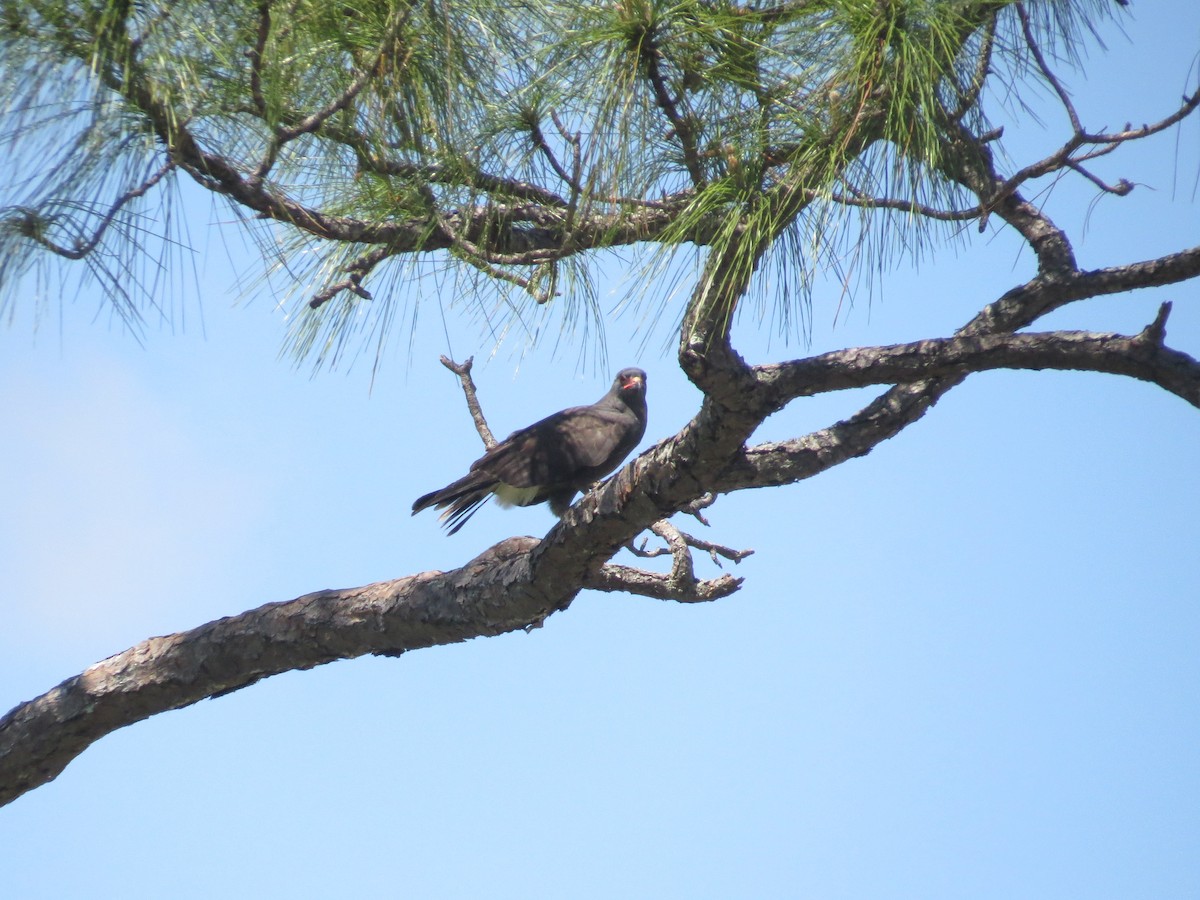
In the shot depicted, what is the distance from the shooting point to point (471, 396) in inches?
147

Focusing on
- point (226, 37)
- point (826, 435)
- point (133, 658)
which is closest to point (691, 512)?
point (826, 435)

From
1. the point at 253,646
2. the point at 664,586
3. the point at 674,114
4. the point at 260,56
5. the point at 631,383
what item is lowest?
the point at 664,586

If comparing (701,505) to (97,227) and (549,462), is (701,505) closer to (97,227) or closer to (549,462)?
(549,462)

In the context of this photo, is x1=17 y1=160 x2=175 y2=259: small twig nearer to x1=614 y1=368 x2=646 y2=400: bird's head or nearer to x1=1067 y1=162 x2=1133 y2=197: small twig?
x1=1067 y1=162 x2=1133 y2=197: small twig

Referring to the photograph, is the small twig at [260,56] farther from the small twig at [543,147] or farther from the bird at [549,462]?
the bird at [549,462]

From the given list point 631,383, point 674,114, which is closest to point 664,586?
point 674,114

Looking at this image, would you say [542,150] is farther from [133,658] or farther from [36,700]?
[36,700]

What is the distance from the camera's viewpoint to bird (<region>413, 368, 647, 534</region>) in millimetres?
4059

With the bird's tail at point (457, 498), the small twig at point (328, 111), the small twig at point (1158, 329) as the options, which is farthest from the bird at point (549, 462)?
the small twig at point (1158, 329)

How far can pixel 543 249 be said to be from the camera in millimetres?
2678

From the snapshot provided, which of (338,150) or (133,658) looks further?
(133,658)

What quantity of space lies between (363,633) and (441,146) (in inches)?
46.6

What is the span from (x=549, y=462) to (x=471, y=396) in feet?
2.06

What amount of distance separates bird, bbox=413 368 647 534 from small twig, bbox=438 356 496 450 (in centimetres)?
9
